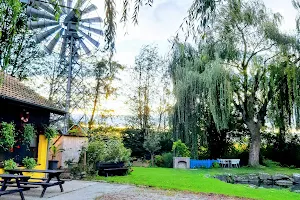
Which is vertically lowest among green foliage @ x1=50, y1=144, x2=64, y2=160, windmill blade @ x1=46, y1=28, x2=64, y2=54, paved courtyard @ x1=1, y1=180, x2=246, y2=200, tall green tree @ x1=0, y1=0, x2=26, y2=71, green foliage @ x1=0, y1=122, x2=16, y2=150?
paved courtyard @ x1=1, y1=180, x2=246, y2=200

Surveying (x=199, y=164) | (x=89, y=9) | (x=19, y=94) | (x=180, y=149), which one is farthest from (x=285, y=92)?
(x=89, y=9)

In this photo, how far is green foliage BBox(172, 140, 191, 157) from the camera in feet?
64.7

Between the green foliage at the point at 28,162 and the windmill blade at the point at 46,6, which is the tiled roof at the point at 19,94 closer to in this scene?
the green foliage at the point at 28,162

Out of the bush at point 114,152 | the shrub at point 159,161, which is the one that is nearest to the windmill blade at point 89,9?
the bush at point 114,152

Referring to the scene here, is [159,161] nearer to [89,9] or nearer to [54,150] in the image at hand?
[54,150]

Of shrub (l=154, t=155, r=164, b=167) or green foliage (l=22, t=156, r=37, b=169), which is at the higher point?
green foliage (l=22, t=156, r=37, b=169)

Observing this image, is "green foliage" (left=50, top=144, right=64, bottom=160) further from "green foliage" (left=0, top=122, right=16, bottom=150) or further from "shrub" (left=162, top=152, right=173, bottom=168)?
"shrub" (left=162, top=152, right=173, bottom=168)

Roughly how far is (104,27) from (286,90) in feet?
63.2

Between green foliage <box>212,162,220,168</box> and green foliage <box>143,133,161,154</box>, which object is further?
green foliage <box>143,133,161,154</box>

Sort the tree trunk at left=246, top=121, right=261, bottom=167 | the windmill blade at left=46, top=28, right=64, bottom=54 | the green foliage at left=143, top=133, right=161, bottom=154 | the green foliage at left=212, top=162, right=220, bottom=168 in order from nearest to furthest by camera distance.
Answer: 1. the windmill blade at left=46, top=28, right=64, bottom=54
2. the green foliage at left=212, top=162, right=220, bottom=168
3. the tree trunk at left=246, top=121, right=261, bottom=167
4. the green foliage at left=143, top=133, right=161, bottom=154

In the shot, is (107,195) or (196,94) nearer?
(107,195)

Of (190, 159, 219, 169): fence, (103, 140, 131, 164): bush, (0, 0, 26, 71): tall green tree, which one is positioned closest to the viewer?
(0, 0, 26, 71): tall green tree

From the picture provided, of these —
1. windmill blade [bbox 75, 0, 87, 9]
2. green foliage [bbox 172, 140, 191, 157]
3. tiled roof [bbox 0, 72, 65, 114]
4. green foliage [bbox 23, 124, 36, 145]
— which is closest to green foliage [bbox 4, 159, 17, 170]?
green foliage [bbox 23, 124, 36, 145]

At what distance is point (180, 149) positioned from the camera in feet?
64.8
